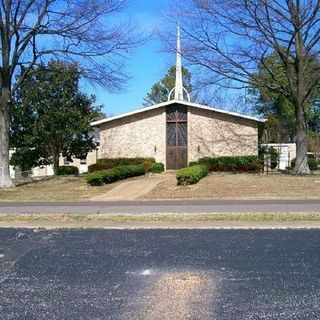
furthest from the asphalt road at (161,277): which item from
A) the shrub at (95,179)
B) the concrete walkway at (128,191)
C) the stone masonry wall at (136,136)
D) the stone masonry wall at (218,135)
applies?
the stone masonry wall at (136,136)

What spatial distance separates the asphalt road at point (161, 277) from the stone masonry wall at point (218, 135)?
2810 centimetres

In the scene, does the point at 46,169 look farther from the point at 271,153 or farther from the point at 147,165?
the point at 271,153

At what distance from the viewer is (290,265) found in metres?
6.98

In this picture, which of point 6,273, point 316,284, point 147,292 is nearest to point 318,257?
point 316,284

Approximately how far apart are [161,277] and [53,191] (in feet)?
59.6

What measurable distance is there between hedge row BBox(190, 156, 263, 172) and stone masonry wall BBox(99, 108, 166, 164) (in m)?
5.21

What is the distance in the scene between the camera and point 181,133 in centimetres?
3816

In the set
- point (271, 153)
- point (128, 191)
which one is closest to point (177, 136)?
point (271, 153)

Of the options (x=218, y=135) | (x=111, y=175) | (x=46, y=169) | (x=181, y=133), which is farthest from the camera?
(x=46, y=169)

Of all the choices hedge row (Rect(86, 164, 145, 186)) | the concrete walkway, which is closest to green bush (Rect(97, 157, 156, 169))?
hedge row (Rect(86, 164, 145, 186))

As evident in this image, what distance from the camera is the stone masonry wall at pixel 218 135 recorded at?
37.5 m

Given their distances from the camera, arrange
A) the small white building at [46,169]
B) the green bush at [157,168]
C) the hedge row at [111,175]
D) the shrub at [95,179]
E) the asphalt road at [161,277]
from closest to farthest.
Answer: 1. the asphalt road at [161,277]
2. the shrub at [95,179]
3. the hedge row at [111,175]
4. the green bush at [157,168]
5. the small white building at [46,169]

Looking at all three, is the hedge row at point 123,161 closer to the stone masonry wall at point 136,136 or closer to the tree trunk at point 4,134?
the stone masonry wall at point 136,136

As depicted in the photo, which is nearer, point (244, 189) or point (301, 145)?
point (244, 189)
